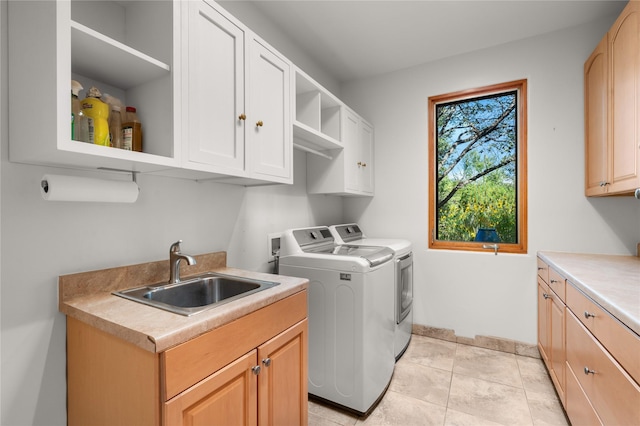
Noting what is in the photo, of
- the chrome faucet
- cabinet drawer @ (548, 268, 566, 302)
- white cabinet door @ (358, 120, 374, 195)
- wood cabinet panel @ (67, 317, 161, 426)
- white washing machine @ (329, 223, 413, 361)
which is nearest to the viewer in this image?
wood cabinet panel @ (67, 317, 161, 426)

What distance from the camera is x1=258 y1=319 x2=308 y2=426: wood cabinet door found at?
1235mm

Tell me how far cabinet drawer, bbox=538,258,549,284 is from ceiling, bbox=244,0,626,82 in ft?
6.09

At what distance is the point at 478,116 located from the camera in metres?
2.86

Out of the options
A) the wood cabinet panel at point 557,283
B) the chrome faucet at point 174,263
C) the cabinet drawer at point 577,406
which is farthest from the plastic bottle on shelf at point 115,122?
the wood cabinet panel at point 557,283

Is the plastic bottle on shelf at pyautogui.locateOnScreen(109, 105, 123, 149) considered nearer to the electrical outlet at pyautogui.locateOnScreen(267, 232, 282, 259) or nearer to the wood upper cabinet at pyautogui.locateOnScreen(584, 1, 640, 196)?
the electrical outlet at pyautogui.locateOnScreen(267, 232, 282, 259)

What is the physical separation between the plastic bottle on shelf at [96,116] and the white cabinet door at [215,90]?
0.27 meters

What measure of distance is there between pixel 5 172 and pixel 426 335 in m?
3.14

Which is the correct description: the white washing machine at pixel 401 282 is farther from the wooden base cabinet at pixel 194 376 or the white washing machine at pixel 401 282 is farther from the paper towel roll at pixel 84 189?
the paper towel roll at pixel 84 189

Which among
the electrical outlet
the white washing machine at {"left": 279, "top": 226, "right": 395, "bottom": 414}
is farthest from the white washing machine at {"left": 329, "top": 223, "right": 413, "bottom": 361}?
the electrical outlet

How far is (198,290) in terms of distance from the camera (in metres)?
1.53

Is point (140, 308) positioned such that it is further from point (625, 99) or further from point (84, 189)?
point (625, 99)

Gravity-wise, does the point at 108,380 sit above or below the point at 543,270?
below

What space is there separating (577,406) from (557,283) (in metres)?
0.68

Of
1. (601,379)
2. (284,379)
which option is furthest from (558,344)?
(284,379)
